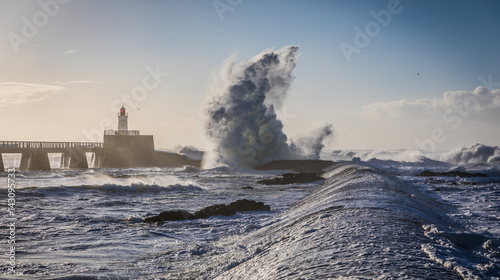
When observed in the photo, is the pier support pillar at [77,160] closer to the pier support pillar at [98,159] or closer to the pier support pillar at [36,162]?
the pier support pillar at [98,159]

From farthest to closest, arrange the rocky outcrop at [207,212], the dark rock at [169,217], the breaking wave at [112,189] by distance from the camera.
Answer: the breaking wave at [112,189] → the rocky outcrop at [207,212] → the dark rock at [169,217]

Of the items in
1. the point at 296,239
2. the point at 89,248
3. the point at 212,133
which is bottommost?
the point at 89,248

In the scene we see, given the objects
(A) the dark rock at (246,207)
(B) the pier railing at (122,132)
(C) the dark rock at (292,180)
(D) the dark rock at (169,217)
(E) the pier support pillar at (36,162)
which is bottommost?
(D) the dark rock at (169,217)

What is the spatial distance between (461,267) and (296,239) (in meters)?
1.69

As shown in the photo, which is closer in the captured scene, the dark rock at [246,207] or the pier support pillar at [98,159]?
the dark rock at [246,207]

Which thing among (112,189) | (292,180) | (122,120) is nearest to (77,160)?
(122,120)

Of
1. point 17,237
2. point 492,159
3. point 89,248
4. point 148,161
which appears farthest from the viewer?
point 148,161

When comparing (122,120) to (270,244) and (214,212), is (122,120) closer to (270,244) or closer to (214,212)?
(214,212)

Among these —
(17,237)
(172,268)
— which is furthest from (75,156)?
(172,268)

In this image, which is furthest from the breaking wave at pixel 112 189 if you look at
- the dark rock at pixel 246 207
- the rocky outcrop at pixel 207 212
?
the rocky outcrop at pixel 207 212

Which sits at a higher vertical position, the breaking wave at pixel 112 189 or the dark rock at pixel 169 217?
the breaking wave at pixel 112 189

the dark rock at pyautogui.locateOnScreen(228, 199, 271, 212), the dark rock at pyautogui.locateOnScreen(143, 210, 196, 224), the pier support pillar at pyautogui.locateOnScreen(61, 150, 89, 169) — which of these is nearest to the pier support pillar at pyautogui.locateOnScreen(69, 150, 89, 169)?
the pier support pillar at pyautogui.locateOnScreen(61, 150, 89, 169)

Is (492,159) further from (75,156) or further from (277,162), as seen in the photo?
(75,156)

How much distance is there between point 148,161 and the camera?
1636 inches
